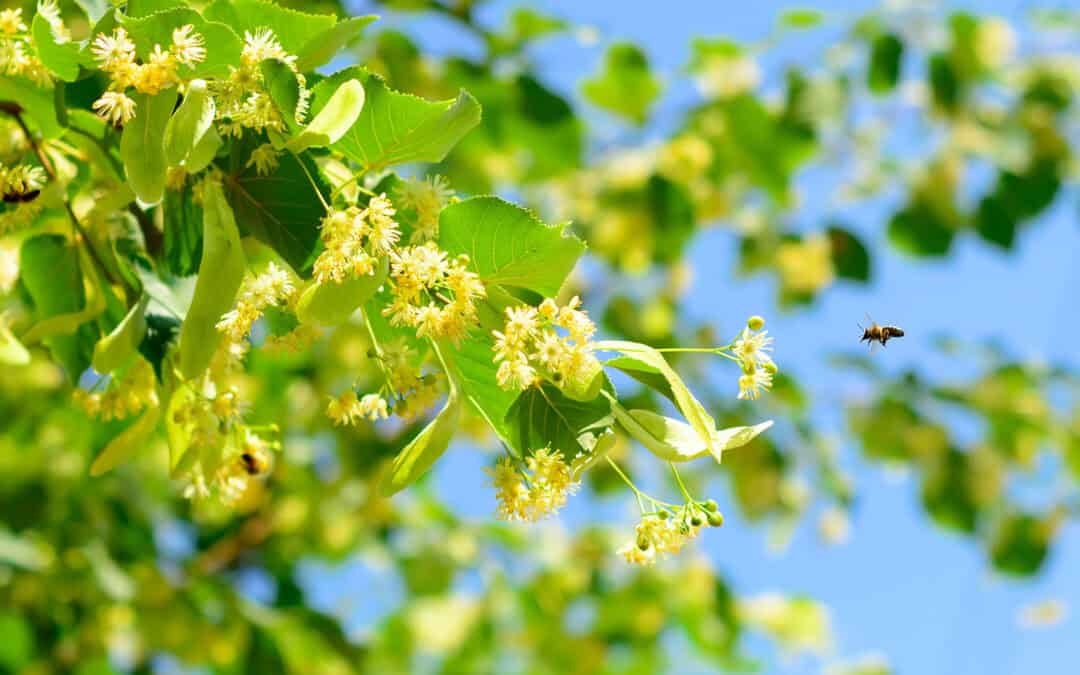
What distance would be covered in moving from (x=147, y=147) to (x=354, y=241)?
0.58ft

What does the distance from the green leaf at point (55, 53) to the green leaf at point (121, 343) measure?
20 cm

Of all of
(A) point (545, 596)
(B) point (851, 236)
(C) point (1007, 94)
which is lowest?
(A) point (545, 596)

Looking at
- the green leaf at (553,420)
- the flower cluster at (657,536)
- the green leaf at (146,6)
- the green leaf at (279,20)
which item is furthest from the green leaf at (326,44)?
the flower cluster at (657,536)

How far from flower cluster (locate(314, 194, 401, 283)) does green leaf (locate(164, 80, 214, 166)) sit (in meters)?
0.11

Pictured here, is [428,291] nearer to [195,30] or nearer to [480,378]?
[480,378]

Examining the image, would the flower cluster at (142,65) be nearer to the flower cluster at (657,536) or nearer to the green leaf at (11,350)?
the green leaf at (11,350)

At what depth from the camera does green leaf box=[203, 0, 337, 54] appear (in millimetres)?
901

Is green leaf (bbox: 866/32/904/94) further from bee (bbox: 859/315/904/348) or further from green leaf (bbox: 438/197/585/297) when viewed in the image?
green leaf (bbox: 438/197/585/297)

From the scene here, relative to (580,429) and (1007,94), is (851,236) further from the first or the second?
(580,429)

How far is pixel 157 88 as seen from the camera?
831mm

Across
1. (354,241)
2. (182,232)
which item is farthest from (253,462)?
(354,241)

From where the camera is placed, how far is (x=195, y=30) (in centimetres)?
83

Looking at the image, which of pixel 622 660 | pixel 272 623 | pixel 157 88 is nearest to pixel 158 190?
pixel 157 88

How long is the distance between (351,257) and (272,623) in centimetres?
229
